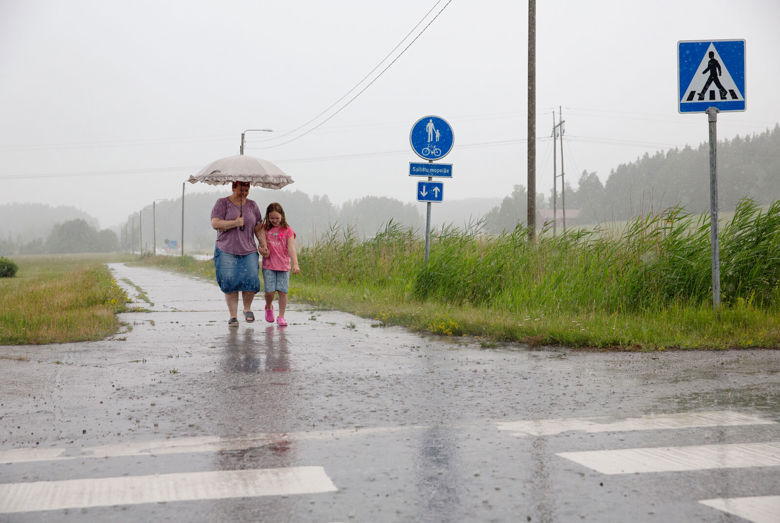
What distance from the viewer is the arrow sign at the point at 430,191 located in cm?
1262

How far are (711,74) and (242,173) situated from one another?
6266 mm

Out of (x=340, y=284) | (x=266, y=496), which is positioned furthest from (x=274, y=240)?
(x=340, y=284)

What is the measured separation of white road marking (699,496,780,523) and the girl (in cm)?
768

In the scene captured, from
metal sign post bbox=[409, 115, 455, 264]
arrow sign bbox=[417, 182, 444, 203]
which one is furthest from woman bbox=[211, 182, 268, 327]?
metal sign post bbox=[409, 115, 455, 264]

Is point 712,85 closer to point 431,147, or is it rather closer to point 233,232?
point 431,147

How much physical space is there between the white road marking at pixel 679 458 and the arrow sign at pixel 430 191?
8.60m

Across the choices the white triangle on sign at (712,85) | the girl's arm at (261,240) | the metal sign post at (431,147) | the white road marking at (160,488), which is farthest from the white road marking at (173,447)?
the metal sign post at (431,147)

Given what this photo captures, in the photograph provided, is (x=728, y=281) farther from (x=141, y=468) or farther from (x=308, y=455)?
(x=141, y=468)

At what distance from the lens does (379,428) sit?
4.76m

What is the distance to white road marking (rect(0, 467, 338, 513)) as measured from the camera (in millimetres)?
3402

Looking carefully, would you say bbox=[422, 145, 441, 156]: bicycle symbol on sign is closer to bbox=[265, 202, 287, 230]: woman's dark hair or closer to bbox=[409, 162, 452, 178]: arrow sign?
bbox=[409, 162, 452, 178]: arrow sign

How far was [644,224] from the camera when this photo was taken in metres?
11.8

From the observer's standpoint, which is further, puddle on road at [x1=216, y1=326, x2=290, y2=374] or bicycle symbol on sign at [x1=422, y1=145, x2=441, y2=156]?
bicycle symbol on sign at [x1=422, y1=145, x2=441, y2=156]

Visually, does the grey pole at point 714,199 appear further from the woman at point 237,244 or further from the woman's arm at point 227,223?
the woman's arm at point 227,223
